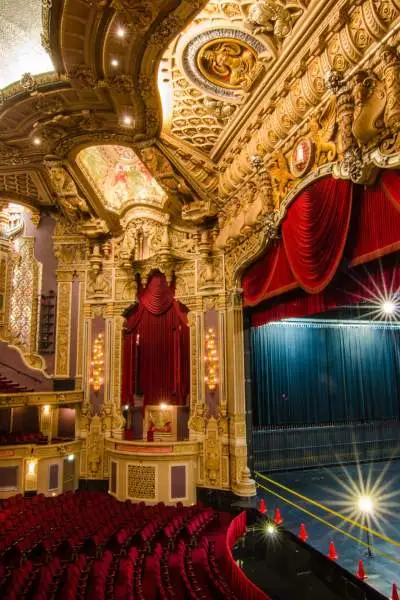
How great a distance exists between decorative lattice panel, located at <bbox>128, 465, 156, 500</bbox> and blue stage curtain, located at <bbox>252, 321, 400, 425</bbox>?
4.47 metres

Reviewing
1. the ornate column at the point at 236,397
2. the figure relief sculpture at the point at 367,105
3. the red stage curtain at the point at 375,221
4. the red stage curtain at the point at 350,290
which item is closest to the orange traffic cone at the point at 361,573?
the ornate column at the point at 236,397

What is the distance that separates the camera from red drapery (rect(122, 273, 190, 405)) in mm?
10203

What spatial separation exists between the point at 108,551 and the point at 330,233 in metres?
5.52

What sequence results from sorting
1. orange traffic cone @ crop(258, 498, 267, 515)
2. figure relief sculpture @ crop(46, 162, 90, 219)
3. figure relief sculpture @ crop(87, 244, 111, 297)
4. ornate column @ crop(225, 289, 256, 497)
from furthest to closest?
1. figure relief sculpture @ crop(87, 244, 111, 297)
2. figure relief sculpture @ crop(46, 162, 90, 219)
3. ornate column @ crop(225, 289, 256, 497)
4. orange traffic cone @ crop(258, 498, 267, 515)

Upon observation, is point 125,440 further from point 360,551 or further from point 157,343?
point 360,551

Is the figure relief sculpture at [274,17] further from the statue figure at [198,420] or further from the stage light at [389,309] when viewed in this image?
the stage light at [389,309]

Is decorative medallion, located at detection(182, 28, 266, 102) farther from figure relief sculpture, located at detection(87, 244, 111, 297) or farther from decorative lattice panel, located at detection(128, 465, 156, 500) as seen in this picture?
decorative lattice panel, located at detection(128, 465, 156, 500)

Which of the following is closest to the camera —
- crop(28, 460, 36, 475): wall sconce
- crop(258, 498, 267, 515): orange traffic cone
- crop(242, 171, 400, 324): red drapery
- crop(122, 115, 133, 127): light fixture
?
crop(242, 171, 400, 324): red drapery

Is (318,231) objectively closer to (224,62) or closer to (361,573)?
(224,62)

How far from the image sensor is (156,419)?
11.0 meters

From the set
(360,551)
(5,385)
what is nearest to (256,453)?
(360,551)

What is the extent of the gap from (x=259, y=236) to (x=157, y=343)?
14.1 ft

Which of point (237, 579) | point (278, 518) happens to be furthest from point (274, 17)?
point (278, 518)

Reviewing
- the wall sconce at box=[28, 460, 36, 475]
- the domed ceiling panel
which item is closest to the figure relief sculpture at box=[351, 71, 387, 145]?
the domed ceiling panel
